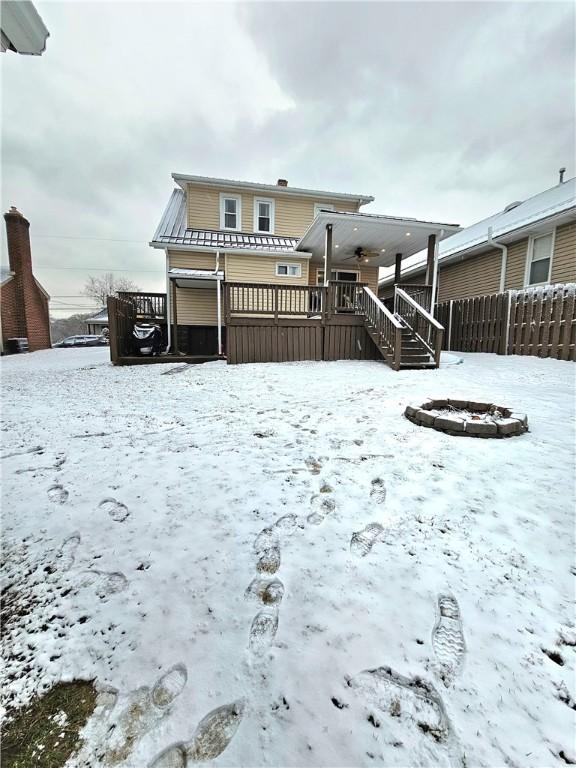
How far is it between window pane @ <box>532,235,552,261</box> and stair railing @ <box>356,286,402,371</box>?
6131mm

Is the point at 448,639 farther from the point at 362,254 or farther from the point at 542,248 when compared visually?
the point at 542,248

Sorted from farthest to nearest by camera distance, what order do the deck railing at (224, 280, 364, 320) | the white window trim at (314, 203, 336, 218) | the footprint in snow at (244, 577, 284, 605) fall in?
the white window trim at (314, 203, 336, 218)
the deck railing at (224, 280, 364, 320)
the footprint in snow at (244, 577, 284, 605)

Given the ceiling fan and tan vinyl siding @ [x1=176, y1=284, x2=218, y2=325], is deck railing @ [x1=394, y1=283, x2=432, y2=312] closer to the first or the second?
the ceiling fan

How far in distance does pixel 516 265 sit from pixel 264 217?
915cm

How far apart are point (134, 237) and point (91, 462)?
4165 centimetres

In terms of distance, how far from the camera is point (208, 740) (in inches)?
36.1

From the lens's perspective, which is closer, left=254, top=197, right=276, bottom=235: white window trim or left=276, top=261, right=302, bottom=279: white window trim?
left=276, top=261, right=302, bottom=279: white window trim

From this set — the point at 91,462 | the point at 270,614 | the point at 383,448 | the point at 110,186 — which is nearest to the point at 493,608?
the point at 270,614

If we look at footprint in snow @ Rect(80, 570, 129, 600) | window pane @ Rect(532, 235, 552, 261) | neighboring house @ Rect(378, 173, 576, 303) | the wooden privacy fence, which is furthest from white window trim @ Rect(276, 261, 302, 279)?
footprint in snow @ Rect(80, 570, 129, 600)

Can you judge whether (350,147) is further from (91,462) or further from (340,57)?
(91,462)

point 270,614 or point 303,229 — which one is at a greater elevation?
point 303,229

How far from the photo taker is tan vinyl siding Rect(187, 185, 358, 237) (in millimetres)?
11977

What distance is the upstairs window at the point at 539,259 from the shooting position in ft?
31.8

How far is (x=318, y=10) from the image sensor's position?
7496 mm
